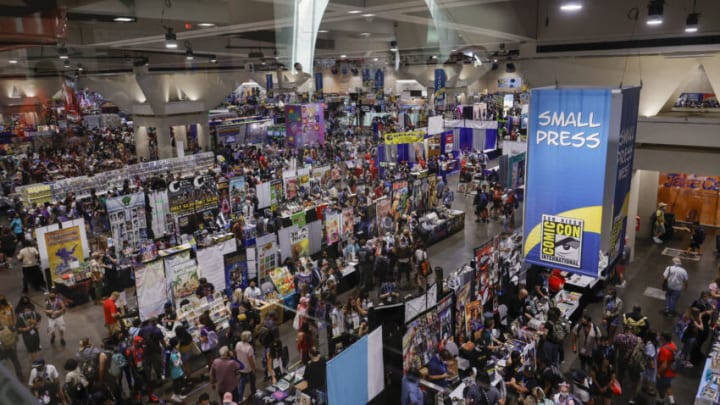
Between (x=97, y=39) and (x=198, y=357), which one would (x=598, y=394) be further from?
(x=97, y=39)

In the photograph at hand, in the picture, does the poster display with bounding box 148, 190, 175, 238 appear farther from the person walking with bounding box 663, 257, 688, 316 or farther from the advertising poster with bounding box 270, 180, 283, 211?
the person walking with bounding box 663, 257, 688, 316

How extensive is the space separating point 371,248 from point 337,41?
26.1ft

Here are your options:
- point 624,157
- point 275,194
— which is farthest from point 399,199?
point 624,157

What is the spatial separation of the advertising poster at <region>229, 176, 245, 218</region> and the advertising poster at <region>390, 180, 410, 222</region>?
470 cm

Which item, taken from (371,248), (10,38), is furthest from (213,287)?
(10,38)

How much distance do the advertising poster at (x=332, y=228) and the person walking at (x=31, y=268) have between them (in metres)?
6.89

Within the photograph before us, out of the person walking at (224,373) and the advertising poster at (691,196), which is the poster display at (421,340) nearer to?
the person walking at (224,373)

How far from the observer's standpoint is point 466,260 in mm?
14195

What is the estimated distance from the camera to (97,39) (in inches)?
358

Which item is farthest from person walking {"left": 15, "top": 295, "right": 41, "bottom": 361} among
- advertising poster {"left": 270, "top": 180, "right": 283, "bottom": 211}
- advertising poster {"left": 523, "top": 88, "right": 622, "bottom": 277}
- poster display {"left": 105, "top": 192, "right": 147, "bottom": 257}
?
advertising poster {"left": 523, "top": 88, "right": 622, "bottom": 277}

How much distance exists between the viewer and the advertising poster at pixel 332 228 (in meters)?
13.3

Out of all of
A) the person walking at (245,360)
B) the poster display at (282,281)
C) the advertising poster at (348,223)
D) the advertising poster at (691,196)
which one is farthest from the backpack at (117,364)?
the advertising poster at (691,196)

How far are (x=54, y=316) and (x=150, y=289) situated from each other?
1933mm

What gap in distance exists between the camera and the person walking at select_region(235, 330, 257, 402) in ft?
25.0
